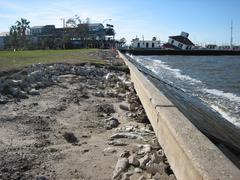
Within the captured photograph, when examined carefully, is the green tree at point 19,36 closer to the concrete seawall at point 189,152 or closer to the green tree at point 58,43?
the green tree at point 58,43

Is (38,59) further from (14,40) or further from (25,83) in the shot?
(14,40)

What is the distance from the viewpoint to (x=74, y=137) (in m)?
8.59

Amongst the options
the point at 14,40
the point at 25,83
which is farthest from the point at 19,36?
the point at 25,83

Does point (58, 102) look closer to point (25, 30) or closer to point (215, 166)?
point (215, 166)

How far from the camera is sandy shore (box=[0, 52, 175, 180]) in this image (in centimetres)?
652

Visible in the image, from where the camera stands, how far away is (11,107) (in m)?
11.9

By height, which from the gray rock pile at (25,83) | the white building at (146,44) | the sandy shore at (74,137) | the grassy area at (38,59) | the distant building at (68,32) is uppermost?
the distant building at (68,32)

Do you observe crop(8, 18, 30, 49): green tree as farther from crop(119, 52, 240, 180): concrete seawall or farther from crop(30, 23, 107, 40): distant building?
crop(119, 52, 240, 180): concrete seawall

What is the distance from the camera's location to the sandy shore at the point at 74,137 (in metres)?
6.52

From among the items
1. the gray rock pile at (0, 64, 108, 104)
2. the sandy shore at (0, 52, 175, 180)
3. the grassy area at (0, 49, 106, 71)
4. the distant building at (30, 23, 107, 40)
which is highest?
the distant building at (30, 23, 107, 40)

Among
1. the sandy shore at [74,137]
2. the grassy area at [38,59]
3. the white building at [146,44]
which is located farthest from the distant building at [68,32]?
the sandy shore at [74,137]

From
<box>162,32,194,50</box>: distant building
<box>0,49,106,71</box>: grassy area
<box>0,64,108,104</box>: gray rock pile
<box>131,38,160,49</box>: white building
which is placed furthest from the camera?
<box>131,38,160,49</box>: white building

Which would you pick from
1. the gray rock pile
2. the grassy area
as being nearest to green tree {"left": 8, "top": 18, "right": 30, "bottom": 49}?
the grassy area

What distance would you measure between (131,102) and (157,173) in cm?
828
